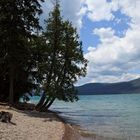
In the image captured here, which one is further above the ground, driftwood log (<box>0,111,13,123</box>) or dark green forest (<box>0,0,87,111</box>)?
dark green forest (<box>0,0,87,111</box>)

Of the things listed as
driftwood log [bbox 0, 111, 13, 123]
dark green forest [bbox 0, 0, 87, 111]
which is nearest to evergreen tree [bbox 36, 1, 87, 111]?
dark green forest [bbox 0, 0, 87, 111]

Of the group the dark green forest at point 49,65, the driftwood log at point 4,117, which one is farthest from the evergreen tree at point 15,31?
the driftwood log at point 4,117

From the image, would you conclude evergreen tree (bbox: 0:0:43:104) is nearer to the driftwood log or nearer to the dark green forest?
the dark green forest

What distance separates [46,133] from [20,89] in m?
24.8

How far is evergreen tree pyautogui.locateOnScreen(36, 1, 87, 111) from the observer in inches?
1905

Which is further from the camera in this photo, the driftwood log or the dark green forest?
the dark green forest

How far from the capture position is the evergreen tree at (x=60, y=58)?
48375 mm

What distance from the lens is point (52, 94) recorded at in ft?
157

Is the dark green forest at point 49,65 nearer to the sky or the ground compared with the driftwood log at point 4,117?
nearer to the sky

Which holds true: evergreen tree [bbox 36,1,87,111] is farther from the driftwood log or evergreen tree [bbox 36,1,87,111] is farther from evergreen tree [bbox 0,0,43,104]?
the driftwood log

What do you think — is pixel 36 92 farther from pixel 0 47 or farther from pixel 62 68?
pixel 0 47

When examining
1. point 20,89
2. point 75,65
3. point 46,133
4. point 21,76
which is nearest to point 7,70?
point 21,76

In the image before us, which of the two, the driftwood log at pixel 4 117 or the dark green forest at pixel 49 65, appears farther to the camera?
the dark green forest at pixel 49 65

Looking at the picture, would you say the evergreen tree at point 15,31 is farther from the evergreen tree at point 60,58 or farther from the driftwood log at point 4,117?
the driftwood log at point 4,117
